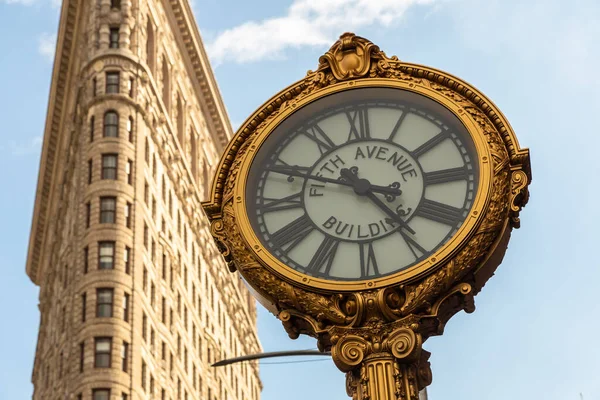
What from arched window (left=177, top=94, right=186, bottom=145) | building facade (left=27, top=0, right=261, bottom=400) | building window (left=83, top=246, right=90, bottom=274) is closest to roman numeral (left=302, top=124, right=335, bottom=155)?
building facade (left=27, top=0, right=261, bottom=400)

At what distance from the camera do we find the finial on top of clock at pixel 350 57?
5.46 metres

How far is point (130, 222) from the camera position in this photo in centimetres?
6378

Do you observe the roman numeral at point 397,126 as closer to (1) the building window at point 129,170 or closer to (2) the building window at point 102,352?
(2) the building window at point 102,352

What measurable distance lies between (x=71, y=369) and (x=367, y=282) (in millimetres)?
55446

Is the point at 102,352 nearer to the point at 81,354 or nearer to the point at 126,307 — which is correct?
the point at 81,354

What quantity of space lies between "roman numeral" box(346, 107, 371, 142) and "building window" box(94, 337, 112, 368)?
5399cm

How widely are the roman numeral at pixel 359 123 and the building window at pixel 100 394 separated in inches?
2092

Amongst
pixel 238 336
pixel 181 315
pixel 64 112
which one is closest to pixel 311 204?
pixel 181 315

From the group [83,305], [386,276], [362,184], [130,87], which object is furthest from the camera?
[130,87]

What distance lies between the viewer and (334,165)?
16.9 feet

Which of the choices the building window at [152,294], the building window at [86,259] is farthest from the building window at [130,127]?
the building window at [152,294]

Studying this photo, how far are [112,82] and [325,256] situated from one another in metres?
65.6

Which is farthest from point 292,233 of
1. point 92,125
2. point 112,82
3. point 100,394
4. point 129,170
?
point 112,82

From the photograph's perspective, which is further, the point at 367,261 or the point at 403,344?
the point at 367,261
